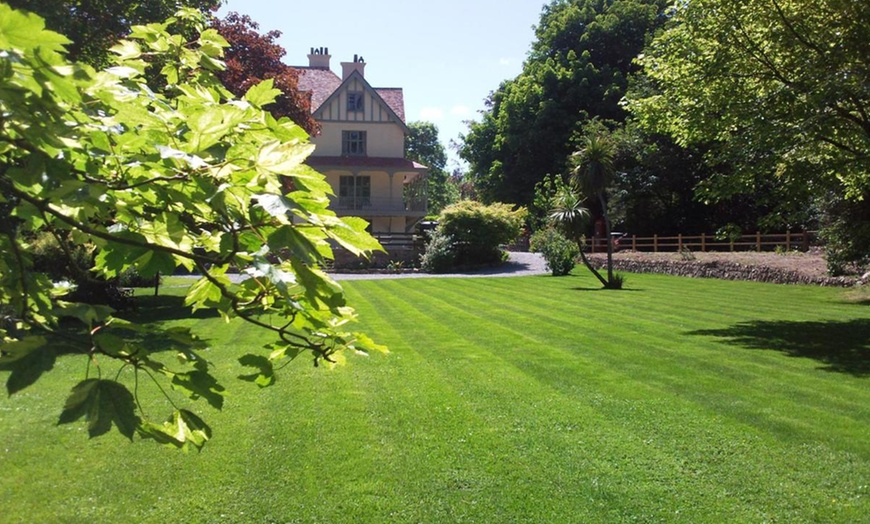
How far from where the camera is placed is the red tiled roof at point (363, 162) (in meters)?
48.1

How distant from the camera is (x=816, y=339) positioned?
14.9 m

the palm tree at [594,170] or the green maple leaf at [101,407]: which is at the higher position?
the palm tree at [594,170]

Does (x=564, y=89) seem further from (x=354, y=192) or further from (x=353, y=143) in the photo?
(x=354, y=192)

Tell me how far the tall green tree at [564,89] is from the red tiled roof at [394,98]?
9296 mm

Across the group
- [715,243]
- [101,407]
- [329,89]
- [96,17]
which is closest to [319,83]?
[329,89]

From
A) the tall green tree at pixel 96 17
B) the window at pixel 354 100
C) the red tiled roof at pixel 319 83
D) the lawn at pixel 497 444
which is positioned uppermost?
the red tiled roof at pixel 319 83

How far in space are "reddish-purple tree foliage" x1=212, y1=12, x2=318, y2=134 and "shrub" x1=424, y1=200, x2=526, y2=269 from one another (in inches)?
520

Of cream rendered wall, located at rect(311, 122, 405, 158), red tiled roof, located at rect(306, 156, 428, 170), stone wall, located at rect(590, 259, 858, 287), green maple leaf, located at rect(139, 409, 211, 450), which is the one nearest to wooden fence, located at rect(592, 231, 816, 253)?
stone wall, located at rect(590, 259, 858, 287)

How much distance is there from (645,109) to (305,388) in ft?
40.2

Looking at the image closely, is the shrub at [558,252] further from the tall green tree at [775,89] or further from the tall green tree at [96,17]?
the tall green tree at [96,17]

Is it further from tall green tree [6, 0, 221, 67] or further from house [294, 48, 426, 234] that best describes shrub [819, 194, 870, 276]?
house [294, 48, 426, 234]

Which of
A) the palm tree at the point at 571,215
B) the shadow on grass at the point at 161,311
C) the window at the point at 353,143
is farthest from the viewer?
the window at the point at 353,143

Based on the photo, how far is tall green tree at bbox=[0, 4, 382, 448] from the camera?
5.84ft

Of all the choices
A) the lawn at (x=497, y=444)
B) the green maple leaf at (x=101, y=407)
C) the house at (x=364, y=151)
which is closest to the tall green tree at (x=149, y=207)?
the green maple leaf at (x=101, y=407)
